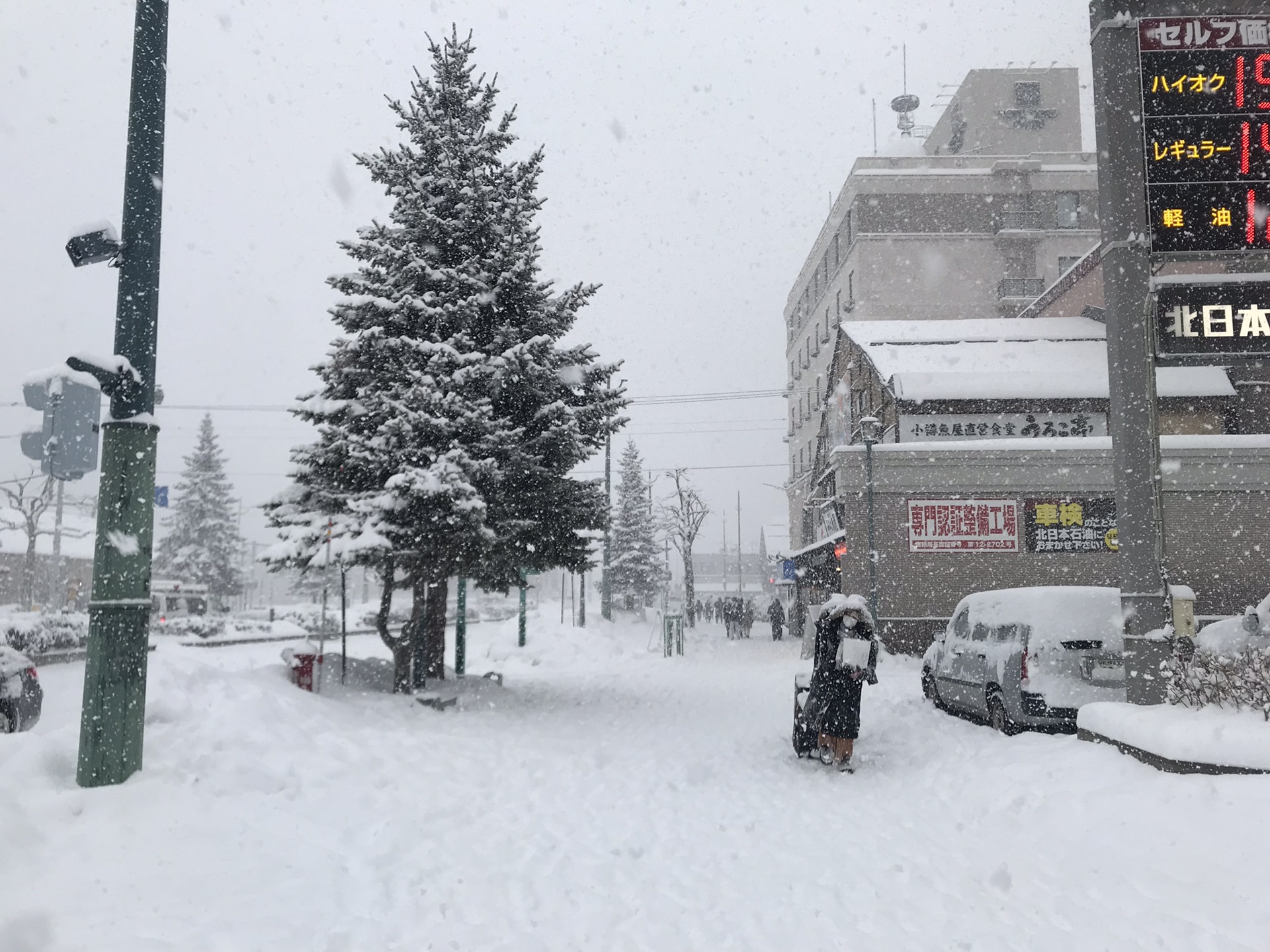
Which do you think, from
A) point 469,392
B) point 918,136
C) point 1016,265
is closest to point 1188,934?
point 469,392

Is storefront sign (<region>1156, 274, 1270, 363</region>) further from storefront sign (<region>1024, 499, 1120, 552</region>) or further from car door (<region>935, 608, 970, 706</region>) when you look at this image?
storefront sign (<region>1024, 499, 1120, 552</region>)

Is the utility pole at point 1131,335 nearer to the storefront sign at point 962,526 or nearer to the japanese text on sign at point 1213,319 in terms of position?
the japanese text on sign at point 1213,319

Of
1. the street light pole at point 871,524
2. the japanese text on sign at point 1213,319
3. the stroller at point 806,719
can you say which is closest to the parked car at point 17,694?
the stroller at point 806,719

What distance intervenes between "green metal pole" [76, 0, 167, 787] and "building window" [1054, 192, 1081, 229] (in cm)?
5011

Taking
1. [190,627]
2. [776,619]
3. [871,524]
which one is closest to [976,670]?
[871,524]

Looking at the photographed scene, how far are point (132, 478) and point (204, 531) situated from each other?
53.2 metres

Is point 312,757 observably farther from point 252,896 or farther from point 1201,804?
point 1201,804

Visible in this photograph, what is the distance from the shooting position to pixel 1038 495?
25.2m

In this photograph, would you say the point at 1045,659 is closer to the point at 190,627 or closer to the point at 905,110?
the point at 190,627

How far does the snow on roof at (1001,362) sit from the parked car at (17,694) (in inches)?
848

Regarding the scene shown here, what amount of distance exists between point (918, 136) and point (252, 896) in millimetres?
63862

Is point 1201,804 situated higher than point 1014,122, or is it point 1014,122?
point 1014,122

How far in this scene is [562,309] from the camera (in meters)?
13.7

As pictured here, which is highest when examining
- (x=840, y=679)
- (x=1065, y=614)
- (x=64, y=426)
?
(x=64, y=426)
